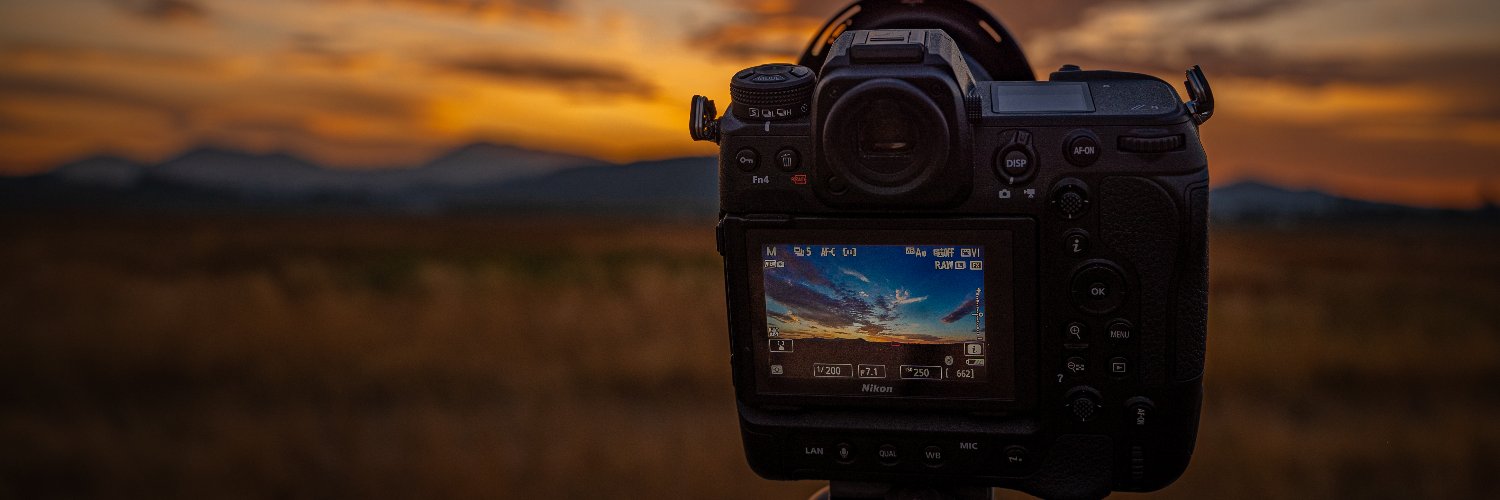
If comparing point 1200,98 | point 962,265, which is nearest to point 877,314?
point 962,265

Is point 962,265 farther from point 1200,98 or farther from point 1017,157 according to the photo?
point 1200,98

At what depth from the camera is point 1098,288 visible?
7.27 feet

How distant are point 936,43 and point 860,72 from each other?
0.21m

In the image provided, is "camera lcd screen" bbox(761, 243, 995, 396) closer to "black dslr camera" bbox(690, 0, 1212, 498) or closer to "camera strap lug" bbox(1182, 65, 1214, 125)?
"black dslr camera" bbox(690, 0, 1212, 498)

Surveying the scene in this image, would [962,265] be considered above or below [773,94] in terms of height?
below

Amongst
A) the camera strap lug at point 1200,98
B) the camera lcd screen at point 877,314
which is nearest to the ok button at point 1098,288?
the camera lcd screen at point 877,314

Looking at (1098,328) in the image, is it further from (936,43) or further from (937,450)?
(936,43)

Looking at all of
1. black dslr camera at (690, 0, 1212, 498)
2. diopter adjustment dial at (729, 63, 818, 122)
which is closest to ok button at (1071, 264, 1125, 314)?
black dslr camera at (690, 0, 1212, 498)

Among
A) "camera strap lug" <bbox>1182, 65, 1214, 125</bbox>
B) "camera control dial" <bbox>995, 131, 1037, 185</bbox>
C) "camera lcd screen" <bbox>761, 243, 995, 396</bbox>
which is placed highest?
"camera strap lug" <bbox>1182, 65, 1214, 125</bbox>

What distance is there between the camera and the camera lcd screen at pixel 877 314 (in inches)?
87.3

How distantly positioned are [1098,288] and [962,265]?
0.29 m

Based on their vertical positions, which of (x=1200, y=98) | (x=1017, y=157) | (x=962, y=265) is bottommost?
(x=962, y=265)

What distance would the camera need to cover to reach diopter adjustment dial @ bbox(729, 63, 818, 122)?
2227mm

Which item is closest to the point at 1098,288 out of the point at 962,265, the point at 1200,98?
the point at 962,265
